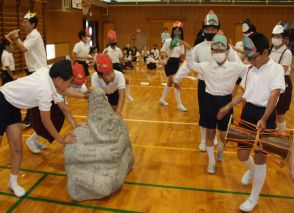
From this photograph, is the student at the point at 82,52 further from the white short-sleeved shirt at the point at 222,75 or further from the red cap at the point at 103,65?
the white short-sleeved shirt at the point at 222,75

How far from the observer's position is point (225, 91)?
3543 millimetres

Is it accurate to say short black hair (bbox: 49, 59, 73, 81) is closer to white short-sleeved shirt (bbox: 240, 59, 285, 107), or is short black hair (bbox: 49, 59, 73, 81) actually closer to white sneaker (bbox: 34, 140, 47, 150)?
white short-sleeved shirt (bbox: 240, 59, 285, 107)

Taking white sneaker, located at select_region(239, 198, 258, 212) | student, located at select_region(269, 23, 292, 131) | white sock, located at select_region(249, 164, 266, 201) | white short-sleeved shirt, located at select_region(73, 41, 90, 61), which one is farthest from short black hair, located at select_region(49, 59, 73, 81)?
white short-sleeved shirt, located at select_region(73, 41, 90, 61)

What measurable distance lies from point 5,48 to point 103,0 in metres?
13.9

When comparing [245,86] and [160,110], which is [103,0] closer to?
[160,110]

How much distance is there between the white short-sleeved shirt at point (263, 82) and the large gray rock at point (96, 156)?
4.73 feet

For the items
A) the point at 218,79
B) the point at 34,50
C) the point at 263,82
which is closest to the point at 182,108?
the point at 218,79

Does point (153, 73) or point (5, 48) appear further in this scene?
point (153, 73)

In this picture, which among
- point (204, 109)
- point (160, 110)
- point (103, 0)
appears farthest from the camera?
point (103, 0)

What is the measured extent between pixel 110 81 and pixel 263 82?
6.10ft

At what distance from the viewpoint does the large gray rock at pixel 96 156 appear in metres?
3.03

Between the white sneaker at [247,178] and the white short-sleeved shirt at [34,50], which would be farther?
the white short-sleeved shirt at [34,50]

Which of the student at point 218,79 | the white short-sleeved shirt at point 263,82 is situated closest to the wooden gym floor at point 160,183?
the student at point 218,79

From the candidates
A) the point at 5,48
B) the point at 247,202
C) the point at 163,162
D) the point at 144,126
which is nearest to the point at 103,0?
the point at 5,48
